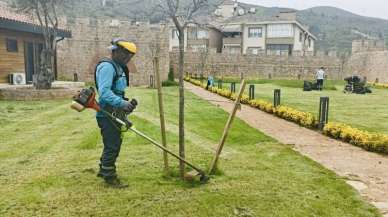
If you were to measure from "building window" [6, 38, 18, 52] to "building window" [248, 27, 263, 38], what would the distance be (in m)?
42.8

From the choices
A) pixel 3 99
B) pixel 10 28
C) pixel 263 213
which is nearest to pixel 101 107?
pixel 263 213

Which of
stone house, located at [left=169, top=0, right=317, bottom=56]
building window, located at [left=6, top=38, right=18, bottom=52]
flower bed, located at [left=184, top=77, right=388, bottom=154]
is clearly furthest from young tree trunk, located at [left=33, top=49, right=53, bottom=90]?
stone house, located at [left=169, top=0, right=317, bottom=56]

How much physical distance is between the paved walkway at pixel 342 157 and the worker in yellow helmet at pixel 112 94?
195 centimetres

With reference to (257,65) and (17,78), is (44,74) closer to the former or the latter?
(17,78)

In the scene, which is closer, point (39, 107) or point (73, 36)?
point (39, 107)

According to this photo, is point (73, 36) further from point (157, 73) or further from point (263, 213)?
point (263, 213)

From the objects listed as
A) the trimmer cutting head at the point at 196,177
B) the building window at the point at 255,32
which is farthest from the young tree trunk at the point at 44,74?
the building window at the point at 255,32

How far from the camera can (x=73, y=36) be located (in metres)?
25.5

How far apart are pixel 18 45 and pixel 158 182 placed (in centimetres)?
1783

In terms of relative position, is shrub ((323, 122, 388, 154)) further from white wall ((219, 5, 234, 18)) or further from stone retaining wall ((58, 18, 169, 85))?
stone retaining wall ((58, 18, 169, 85))

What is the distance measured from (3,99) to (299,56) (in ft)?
105

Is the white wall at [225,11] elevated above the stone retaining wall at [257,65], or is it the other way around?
the white wall at [225,11]

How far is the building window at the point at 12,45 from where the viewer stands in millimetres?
19031

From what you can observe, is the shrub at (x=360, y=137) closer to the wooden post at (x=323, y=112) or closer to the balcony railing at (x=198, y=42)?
the wooden post at (x=323, y=112)
